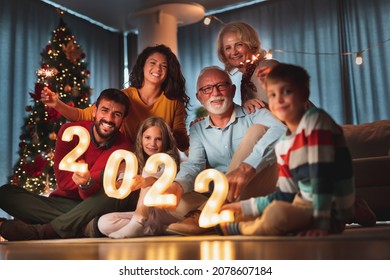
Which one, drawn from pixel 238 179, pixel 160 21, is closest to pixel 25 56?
pixel 160 21

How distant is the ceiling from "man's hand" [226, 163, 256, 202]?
353 cm

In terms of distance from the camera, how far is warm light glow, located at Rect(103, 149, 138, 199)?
6.69ft

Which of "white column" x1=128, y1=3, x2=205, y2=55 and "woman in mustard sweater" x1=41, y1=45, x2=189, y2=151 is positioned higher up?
"white column" x1=128, y1=3, x2=205, y2=55

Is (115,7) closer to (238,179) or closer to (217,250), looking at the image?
(238,179)

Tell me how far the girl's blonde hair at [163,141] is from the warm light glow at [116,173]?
0.63ft

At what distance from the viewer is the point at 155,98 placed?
250 cm

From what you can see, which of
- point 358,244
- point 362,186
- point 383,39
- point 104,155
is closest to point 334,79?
point 383,39

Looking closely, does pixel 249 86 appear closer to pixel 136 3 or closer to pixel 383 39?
pixel 383 39

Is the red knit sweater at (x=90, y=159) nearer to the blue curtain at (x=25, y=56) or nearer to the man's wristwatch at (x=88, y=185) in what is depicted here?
the man's wristwatch at (x=88, y=185)

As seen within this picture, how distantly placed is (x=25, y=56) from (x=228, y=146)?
10.3ft

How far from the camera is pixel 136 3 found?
5043 mm

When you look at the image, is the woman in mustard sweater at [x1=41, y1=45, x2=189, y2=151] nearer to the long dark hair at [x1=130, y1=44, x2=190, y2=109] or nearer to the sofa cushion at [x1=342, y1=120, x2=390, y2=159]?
the long dark hair at [x1=130, y1=44, x2=190, y2=109]

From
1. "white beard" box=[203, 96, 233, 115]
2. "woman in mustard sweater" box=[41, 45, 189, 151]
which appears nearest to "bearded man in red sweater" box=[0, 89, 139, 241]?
"woman in mustard sweater" box=[41, 45, 189, 151]
